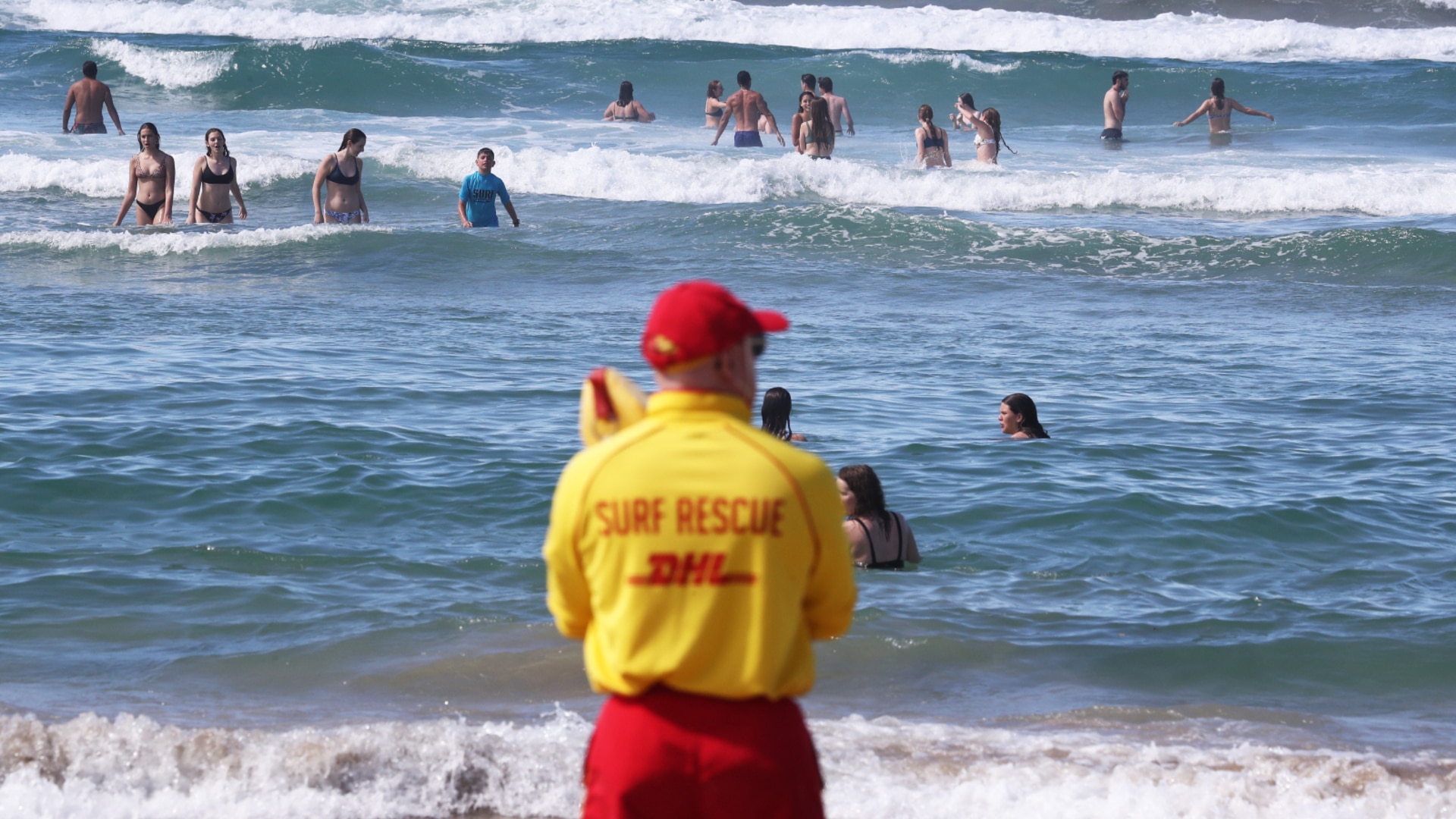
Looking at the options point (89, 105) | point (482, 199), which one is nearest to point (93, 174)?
point (89, 105)

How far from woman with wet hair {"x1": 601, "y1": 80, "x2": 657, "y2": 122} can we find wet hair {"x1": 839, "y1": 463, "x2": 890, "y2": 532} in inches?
835

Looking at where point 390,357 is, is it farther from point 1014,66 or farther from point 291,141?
point 1014,66

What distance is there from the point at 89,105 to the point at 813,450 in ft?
61.0

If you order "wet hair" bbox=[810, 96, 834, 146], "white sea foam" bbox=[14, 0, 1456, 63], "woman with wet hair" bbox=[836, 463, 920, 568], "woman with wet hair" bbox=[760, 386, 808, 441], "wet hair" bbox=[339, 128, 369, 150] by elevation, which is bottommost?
"woman with wet hair" bbox=[836, 463, 920, 568]

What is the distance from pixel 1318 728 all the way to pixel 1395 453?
4.11 m

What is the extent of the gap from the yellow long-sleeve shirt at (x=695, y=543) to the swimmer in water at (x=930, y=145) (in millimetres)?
19236

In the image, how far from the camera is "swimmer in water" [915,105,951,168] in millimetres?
21438

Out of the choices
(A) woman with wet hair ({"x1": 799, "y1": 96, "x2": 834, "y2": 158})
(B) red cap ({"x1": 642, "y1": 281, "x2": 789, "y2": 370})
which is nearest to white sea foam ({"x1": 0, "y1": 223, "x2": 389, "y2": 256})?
(A) woman with wet hair ({"x1": 799, "y1": 96, "x2": 834, "y2": 158})

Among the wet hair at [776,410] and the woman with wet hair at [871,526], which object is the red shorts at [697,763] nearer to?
the woman with wet hair at [871,526]

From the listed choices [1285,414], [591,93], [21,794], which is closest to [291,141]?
[591,93]

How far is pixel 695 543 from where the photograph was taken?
2635 mm

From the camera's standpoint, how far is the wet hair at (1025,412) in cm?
927

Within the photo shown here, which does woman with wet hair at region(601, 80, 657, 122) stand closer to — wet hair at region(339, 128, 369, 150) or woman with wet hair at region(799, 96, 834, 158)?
woman with wet hair at region(799, 96, 834, 158)

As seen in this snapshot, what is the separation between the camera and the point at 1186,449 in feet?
30.5
